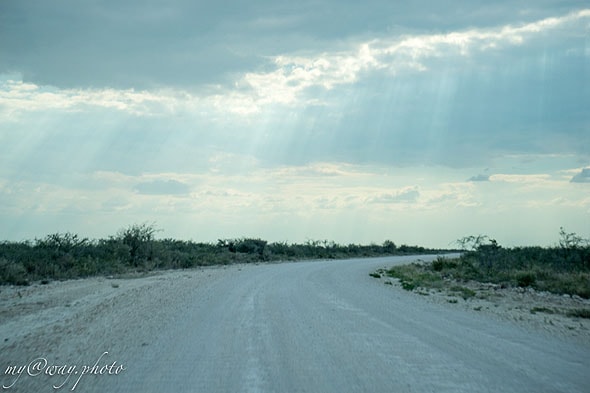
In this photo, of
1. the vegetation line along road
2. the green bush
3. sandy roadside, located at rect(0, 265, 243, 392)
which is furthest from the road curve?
the green bush

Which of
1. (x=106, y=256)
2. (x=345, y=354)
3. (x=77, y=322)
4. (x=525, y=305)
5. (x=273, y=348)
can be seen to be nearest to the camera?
(x=345, y=354)

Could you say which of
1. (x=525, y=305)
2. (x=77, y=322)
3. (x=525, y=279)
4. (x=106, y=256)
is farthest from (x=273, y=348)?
(x=106, y=256)

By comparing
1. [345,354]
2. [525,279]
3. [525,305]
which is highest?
[525,279]

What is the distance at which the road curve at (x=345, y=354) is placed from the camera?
273 inches

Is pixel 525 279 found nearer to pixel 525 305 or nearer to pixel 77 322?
pixel 525 305

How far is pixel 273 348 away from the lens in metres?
8.87

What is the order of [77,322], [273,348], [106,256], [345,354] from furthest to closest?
[106,256] → [77,322] → [273,348] → [345,354]

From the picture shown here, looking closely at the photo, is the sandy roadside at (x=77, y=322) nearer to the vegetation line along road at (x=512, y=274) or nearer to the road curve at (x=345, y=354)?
the road curve at (x=345, y=354)

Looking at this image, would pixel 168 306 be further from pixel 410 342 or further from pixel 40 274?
pixel 40 274

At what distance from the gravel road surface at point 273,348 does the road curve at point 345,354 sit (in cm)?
2

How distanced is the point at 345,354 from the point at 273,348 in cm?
118

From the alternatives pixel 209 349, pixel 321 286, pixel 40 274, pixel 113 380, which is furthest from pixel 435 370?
pixel 40 274

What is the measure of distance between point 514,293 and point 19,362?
1638 centimetres

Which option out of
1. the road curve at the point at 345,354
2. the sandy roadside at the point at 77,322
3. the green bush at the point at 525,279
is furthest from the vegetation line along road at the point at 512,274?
the sandy roadside at the point at 77,322
